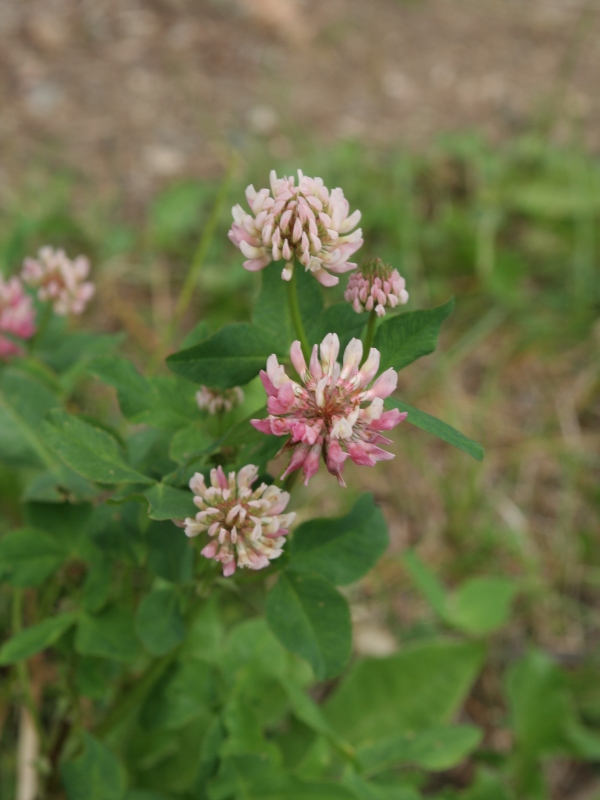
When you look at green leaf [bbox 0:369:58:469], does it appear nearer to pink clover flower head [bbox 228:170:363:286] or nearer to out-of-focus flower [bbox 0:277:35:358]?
out-of-focus flower [bbox 0:277:35:358]

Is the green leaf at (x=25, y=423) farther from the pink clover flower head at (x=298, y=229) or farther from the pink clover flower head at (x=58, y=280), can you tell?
the pink clover flower head at (x=298, y=229)

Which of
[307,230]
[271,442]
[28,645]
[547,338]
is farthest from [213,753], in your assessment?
[547,338]

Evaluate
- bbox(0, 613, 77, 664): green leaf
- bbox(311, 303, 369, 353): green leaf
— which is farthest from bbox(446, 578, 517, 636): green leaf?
bbox(311, 303, 369, 353): green leaf

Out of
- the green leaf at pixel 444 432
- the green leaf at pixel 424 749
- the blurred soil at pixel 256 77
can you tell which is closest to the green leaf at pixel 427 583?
the green leaf at pixel 424 749

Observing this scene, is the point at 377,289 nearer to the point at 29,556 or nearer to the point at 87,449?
the point at 87,449

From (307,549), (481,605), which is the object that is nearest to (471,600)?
(481,605)

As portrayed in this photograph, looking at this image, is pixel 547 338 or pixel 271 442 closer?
pixel 271 442

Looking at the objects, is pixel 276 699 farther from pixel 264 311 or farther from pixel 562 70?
pixel 562 70
